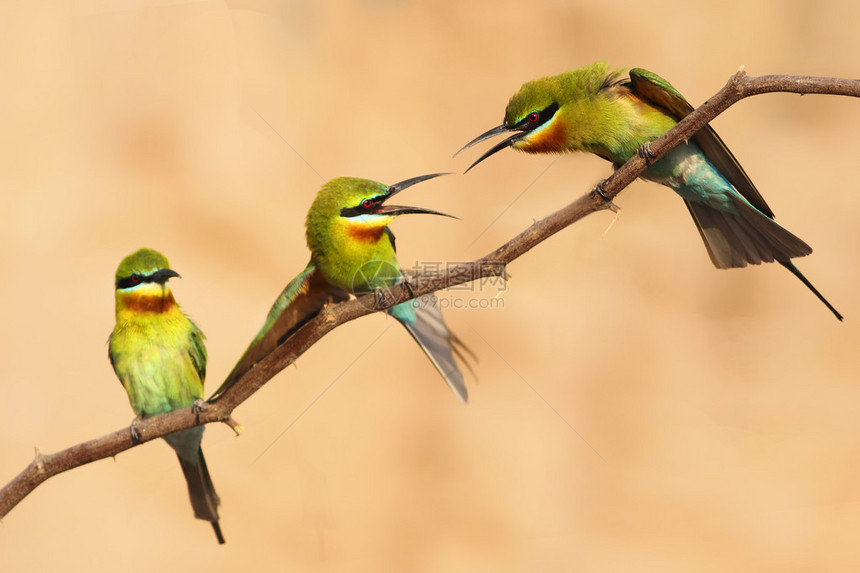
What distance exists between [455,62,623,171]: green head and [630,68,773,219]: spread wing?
0.09 m

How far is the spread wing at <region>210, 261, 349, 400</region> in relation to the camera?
1.89 m

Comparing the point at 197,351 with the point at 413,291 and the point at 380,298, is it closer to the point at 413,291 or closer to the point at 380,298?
the point at 380,298

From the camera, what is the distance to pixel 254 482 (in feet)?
14.5

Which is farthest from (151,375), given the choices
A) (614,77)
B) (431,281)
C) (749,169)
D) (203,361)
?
(749,169)

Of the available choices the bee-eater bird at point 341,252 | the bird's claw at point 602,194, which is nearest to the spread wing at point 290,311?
the bee-eater bird at point 341,252

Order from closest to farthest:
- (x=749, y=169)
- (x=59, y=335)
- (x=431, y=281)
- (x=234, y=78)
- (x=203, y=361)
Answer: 1. (x=431, y=281)
2. (x=203, y=361)
3. (x=59, y=335)
4. (x=234, y=78)
5. (x=749, y=169)

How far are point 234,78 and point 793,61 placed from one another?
3.83 metres

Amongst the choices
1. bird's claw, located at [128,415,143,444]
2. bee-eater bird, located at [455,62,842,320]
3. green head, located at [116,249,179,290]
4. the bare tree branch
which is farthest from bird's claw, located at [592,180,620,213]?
green head, located at [116,249,179,290]

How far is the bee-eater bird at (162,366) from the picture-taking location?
2.32 metres

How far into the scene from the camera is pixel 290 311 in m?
2.06

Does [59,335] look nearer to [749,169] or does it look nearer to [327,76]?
[327,76]

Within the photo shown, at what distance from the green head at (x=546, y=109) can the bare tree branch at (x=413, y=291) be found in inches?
12.8

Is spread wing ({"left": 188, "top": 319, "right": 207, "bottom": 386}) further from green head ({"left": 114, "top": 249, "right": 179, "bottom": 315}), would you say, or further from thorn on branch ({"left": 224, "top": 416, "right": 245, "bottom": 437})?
thorn on branch ({"left": 224, "top": 416, "right": 245, "bottom": 437})

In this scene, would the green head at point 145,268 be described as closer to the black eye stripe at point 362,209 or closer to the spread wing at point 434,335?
the black eye stripe at point 362,209
